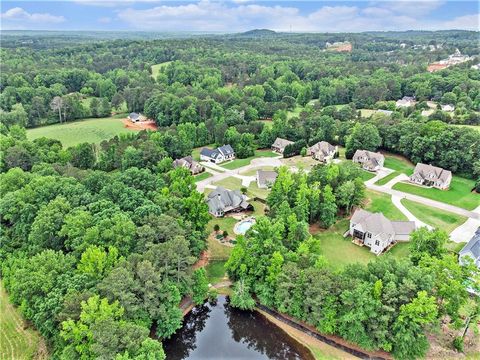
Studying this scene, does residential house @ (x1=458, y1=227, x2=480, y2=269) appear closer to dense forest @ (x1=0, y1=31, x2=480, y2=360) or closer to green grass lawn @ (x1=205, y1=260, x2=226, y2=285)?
dense forest @ (x1=0, y1=31, x2=480, y2=360)

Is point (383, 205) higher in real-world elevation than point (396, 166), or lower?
lower

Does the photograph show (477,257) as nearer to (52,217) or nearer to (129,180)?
(129,180)

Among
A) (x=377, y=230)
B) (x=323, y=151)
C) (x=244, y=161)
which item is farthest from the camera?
(x=244, y=161)

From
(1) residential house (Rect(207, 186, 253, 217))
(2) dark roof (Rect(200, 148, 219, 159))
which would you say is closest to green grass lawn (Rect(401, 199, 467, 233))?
(1) residential house (Rect(207, 186, 253, 217))

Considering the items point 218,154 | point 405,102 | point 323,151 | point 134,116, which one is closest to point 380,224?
point 323,151

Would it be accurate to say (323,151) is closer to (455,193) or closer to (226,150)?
(226,150)

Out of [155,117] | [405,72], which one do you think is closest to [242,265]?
[155,117]
